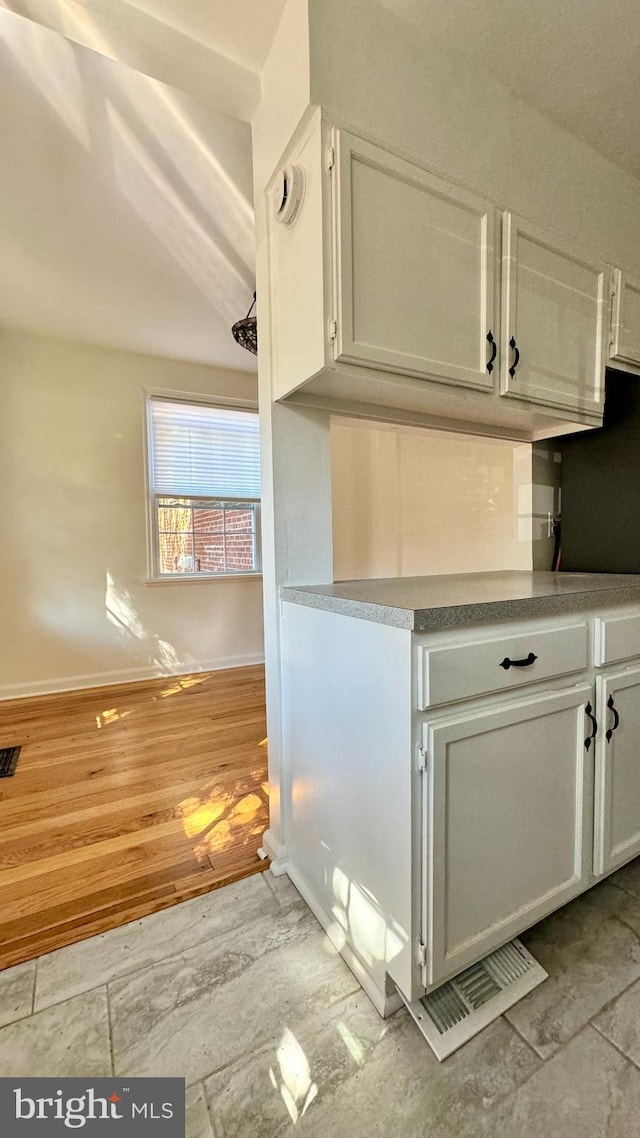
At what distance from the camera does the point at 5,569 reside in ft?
10.4

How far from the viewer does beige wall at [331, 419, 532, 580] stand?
2004 millimetres

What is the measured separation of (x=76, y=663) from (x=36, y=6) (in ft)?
10.8

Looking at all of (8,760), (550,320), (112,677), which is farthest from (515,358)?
(112,677)

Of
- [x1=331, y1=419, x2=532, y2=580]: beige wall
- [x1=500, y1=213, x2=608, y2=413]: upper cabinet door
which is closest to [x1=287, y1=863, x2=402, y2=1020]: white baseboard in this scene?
[x1=331, y1=419, x2=532, y2=580]: beige wall

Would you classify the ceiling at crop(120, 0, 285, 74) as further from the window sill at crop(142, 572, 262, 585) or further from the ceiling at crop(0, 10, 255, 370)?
the window sill at crop(142, 572, 262, 585)

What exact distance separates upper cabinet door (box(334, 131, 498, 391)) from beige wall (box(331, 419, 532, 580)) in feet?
2.38

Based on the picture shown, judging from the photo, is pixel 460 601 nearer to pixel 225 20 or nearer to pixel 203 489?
pixel 225 20

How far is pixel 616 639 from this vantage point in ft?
4.03

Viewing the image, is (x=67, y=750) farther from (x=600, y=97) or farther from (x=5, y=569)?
(x=600, y=97)

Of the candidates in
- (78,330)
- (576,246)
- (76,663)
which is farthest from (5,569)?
(576,246)

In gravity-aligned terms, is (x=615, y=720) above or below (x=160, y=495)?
below

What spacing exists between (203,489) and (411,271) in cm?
289

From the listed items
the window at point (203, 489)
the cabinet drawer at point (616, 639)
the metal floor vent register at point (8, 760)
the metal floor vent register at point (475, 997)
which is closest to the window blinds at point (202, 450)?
the window at point (203, 489)

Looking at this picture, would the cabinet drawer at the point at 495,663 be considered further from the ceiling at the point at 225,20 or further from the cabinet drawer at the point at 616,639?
the ceiling at the point at 225,20
